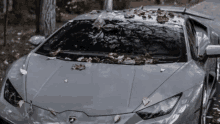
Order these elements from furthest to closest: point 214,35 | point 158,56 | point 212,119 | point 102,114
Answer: point 214,35, point 212,119, point 158,56, point 102,114

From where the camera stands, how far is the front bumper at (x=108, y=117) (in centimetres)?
175

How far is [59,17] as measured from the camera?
476 inches

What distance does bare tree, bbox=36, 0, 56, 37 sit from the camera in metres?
6.39

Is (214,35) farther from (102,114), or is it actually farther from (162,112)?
(102,114)

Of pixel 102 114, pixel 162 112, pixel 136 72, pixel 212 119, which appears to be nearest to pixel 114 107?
pixel 102 114

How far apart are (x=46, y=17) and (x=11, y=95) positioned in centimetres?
464

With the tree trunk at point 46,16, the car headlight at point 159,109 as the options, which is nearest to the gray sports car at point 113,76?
the car headlight at point 159,109

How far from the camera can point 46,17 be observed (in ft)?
21.2

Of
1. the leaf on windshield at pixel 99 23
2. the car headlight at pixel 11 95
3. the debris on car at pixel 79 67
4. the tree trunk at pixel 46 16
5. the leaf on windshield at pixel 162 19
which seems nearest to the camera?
the car headlight at pixel 11 95

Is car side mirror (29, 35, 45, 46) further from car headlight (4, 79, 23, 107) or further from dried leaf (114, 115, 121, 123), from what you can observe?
dried leaf (114, 115, 121, 123)

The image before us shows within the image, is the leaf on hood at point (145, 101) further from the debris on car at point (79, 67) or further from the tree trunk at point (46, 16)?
the tree trunk at point (46, 16)

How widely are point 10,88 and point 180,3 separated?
19.7 meters

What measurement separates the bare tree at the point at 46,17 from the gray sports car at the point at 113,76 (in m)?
3.25

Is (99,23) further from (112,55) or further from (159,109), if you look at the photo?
(159,109)
